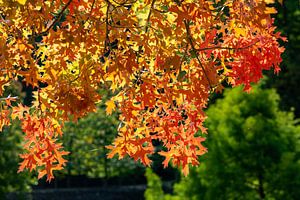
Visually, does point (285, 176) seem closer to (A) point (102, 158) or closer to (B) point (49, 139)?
(B) point (49, 139)

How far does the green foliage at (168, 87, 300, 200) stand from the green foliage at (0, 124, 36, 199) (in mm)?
7603

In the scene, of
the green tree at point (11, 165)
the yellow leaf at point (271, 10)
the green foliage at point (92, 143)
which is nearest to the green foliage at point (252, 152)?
the yellow leaf at point (271, 10)

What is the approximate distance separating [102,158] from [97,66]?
22894mm

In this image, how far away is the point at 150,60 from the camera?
5246 mm

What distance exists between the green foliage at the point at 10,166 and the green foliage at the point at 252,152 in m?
7.60

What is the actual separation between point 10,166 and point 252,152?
850 centimetres

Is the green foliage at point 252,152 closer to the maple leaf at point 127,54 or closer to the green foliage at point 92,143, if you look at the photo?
the maple leaf at point 127,54

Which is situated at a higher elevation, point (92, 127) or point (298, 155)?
point (92, 127)

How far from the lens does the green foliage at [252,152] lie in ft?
35.6

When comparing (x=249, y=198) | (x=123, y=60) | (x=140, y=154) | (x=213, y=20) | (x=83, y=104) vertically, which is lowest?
(x=249, y=198)

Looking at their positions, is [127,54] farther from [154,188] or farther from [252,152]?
[154,188]

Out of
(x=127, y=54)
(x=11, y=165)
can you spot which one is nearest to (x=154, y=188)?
(x=11, y=165)

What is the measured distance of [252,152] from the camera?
1091 cm

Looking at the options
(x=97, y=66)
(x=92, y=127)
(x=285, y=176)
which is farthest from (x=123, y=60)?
(x=92, y=127)
